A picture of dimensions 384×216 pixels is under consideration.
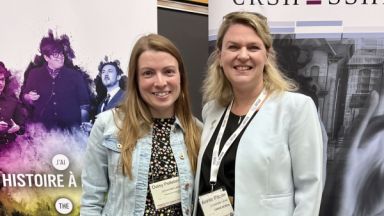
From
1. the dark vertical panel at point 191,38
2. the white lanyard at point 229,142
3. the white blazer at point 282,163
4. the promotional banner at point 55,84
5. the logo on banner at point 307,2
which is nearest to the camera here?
the white blazer at point 282,163

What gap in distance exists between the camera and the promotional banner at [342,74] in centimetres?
197

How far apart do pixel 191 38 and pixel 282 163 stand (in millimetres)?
1425

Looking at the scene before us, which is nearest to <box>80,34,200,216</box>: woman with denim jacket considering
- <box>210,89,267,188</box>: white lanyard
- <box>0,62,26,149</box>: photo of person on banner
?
<box>210,89,267,188</box>: white lanyard

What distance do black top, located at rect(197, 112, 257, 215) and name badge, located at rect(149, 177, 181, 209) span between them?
0.33 ft

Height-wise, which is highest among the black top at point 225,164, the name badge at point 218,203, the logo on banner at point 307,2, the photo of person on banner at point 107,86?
the logo on banner at point 307,2

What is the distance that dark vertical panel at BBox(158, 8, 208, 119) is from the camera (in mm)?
2391

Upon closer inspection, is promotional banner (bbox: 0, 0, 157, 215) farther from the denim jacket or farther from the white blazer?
the white blazer

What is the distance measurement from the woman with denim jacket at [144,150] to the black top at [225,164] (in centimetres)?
6

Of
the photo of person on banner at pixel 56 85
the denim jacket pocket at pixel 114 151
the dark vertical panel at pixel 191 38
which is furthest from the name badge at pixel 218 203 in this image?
the dark vertical panel at pixel 191 38

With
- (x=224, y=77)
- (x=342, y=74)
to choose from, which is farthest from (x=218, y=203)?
(x=342, y=74)

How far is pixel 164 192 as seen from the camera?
134 centimetres

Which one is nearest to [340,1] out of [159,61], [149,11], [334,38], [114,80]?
[334,38]

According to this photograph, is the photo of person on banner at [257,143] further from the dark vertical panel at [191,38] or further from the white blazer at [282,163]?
the dark vertical panel at [191,38]

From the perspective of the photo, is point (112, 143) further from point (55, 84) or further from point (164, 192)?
point (55, 84)
